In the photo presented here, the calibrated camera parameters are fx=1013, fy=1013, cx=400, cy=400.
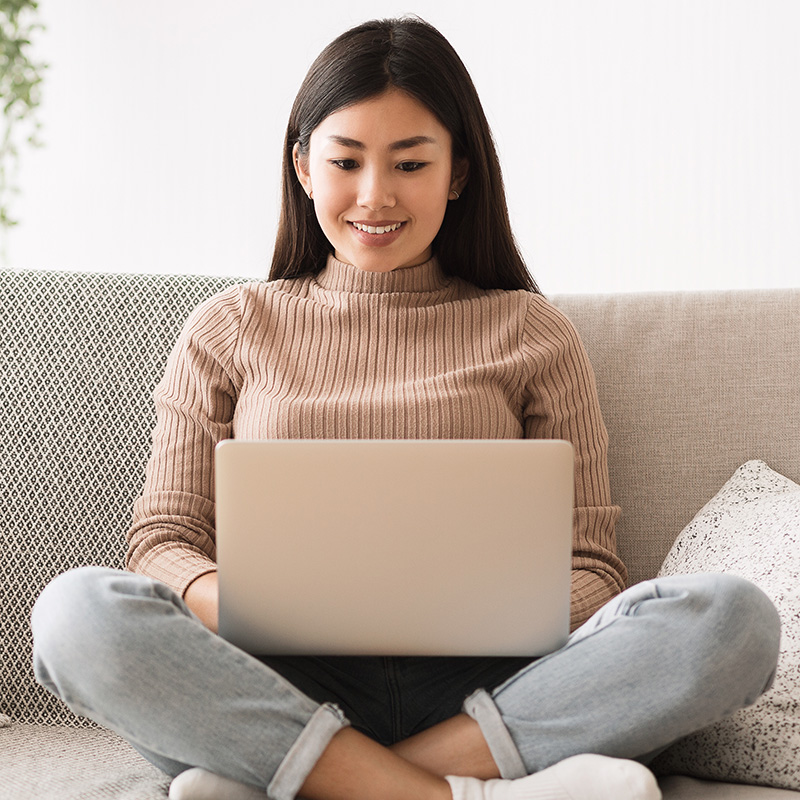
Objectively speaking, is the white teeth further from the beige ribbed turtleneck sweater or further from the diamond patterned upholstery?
the diamond patterned upholstery

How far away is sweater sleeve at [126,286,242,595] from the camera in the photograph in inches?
53.1

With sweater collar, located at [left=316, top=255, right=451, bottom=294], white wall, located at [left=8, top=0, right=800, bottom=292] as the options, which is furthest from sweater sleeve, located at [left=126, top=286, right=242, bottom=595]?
white wall, located at [left=8, top=0, right=800, bottom=292]

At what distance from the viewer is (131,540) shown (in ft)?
4.55

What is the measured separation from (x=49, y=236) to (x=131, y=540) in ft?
4.33

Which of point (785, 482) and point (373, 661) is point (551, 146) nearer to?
point (785, 482)

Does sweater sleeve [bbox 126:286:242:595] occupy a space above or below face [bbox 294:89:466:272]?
below

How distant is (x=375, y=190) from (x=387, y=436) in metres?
0.37

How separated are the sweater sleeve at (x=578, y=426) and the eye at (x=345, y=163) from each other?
1.14 feet

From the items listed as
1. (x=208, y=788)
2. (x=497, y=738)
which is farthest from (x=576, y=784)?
(x=208, y=788)

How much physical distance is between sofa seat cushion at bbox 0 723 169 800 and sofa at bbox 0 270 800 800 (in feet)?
0.09

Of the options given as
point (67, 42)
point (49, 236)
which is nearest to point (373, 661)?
point (49, 236)

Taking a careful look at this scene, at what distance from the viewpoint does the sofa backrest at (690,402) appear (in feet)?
4.96

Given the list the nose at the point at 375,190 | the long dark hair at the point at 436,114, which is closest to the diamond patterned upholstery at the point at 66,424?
the long dark hair at the point at 436,114

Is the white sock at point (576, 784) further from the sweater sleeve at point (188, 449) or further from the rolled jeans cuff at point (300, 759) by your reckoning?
the sweater sleeve at point (188, 449)
